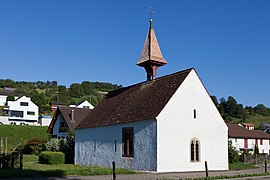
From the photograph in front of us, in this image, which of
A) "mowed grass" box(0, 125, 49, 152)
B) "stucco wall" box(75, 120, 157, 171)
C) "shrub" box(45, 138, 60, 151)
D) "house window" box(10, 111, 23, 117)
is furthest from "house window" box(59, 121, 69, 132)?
"house window" box(10, 111, 23, 117)

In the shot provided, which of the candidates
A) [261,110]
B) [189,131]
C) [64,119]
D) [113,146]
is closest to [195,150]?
[189,131]

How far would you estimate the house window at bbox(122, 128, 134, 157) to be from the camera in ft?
92.6

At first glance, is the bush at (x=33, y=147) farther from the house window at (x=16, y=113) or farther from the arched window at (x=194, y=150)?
the house window at (x=16, y=113)

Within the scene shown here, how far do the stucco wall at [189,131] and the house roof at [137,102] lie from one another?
80 cm

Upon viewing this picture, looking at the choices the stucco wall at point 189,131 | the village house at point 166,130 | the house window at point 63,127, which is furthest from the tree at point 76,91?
the stucco wall at point 189,131

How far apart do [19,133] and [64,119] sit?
1409 cm

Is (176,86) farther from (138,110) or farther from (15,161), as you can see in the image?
(15,161)

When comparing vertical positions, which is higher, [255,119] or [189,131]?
[255,119]

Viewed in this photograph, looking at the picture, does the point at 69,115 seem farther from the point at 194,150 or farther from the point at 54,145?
the point at 194,150

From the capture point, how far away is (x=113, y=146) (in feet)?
100

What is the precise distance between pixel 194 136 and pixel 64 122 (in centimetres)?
3059

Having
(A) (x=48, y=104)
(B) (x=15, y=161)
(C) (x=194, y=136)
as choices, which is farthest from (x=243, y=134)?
(A) (x=48, y=104)

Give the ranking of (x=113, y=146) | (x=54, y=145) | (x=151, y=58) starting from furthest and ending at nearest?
(x=54, y=145) → (x=151, y=58) → (x=113, y=146)

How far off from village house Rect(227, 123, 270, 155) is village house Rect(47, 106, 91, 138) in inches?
978
